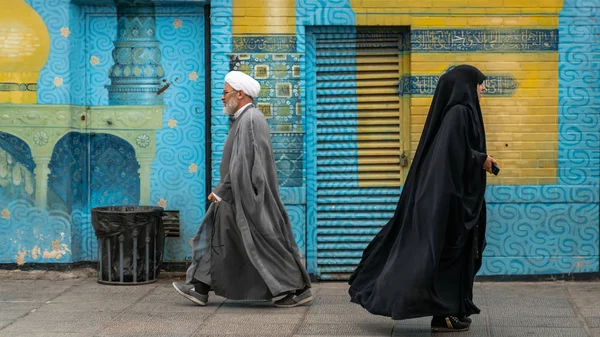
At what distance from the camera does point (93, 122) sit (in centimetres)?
947

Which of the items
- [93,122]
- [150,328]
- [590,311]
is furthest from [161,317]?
[590,311]

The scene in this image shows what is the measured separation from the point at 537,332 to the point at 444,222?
111cm

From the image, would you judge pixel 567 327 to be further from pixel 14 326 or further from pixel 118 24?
pixel 118 24

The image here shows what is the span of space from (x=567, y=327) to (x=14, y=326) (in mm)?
3923

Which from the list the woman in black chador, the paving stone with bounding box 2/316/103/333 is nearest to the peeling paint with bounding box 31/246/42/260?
the paving stone with bounding box 2/316/103/333

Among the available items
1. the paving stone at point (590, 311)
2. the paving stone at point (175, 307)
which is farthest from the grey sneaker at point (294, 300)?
the paving stone at point (590, 311)

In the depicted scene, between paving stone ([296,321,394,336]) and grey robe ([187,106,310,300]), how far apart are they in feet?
2.23

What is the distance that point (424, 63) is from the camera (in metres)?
9.01

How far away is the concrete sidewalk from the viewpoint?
7.11 m

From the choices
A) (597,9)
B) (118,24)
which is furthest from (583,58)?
(118,24)

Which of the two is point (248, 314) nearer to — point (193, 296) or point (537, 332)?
point (193, 296)

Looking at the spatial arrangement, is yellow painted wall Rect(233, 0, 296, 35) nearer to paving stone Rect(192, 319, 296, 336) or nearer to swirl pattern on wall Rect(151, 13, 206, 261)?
swirl pattern on wall Rect(151, 13, 206, 261)

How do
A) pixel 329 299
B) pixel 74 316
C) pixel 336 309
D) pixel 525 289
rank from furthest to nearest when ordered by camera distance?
pixel 525 289
pixel 329 299
pixel 336 309
pixel 74 316

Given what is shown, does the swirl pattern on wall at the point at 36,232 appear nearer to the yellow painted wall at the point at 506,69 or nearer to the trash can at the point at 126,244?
the trash can at the point at 126,244
